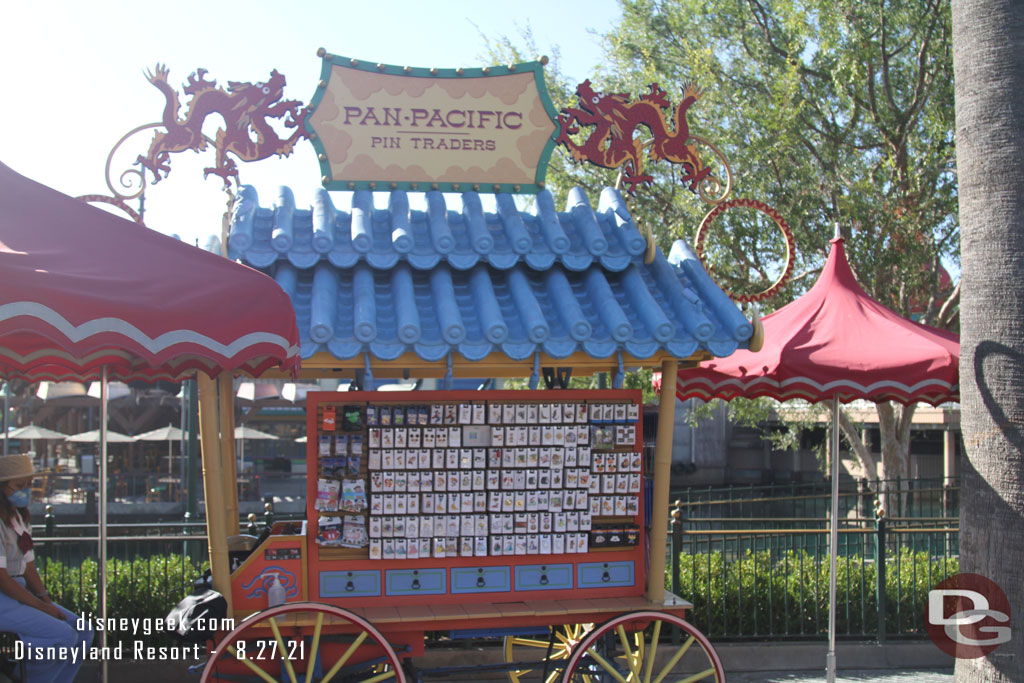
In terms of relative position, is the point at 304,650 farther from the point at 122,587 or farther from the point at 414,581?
the point at 122,587

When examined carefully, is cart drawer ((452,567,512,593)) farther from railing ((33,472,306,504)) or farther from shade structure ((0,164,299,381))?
railing ((33,472,306,504))

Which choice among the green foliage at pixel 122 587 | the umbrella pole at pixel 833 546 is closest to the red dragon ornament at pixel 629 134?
the umbrella pole at pixel 833 546

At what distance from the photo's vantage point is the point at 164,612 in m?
8.24

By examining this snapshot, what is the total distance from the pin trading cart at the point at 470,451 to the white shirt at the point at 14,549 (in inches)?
48.5

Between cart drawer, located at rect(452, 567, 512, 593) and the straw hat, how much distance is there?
2.88 meters

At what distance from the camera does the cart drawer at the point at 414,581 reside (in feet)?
20.0

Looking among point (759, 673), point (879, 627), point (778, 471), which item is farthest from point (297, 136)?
point (778, 471)

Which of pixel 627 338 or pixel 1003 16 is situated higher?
pixel 1003 16

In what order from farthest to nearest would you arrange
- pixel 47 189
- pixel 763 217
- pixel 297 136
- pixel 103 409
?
pixel 763 217
pixel 297 136
pixel 103 409
pixel 47 189

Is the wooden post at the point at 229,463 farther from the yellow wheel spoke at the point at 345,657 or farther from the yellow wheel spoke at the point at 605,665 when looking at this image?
the yellow wheel spoke at the point at 605,665

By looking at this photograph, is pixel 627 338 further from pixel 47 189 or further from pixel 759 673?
pixel 759 673

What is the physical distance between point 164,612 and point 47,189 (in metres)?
4.84

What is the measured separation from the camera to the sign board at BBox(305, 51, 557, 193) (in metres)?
6.89

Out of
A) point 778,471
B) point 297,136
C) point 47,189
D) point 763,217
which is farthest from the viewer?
point 778,471
